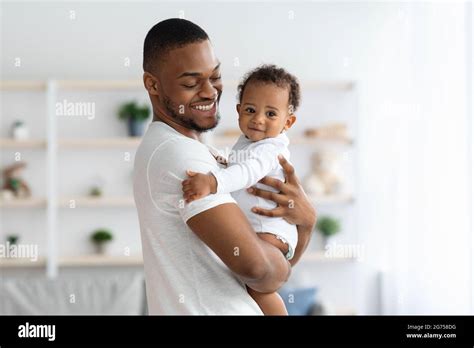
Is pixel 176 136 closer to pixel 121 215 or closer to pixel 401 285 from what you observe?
pixel 401 285

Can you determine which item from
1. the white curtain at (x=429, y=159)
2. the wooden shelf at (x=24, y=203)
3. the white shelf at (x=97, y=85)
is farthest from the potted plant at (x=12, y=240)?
the white curtain at (x=429, y=159)

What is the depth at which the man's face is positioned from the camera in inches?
27.0

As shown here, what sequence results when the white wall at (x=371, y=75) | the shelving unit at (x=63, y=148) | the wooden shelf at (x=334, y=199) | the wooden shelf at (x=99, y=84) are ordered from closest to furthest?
1. the white wall at (x=371, y=75)
2. the wooden shelf at (x=99, y=84)
3. the shelving unit at (x=63, y=148)
4. the wooden shelf at (x=334, y=199)

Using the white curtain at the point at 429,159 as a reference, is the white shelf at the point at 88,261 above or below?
below

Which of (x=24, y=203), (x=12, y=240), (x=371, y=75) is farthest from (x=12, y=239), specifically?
(x=371, y=75)

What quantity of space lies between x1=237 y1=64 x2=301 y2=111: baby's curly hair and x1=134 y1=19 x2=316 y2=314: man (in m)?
0.05

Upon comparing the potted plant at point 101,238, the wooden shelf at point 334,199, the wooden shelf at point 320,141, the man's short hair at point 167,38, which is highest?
the man's short hair at point 167,38

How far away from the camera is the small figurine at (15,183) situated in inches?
95.6

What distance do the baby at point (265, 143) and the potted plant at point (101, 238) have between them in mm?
1730

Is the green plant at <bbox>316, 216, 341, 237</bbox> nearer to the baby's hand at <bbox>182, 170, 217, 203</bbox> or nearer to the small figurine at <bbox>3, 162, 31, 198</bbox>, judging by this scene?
the small figurine at <bbox>3, 162, 31, 198</bbox>

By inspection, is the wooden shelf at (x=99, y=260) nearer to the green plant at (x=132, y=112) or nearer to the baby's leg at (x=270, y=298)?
the green plant at (x=132, y=112)

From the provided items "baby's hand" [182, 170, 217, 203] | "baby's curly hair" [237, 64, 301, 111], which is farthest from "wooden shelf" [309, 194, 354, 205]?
"baby's hand" [182, 170, 217, 203]

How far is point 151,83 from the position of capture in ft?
2.31
